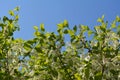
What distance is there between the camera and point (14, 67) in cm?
631

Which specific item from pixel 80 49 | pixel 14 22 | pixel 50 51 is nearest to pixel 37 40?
pixel 50 51

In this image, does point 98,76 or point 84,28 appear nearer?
point 98,76

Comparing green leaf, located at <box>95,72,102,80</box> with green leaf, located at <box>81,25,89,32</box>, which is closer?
green leaf, located at <box>95,72,102,80</box>

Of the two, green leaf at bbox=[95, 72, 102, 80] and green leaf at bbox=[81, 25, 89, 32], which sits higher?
green leaf at bbox=[81, 25, 89, 32]

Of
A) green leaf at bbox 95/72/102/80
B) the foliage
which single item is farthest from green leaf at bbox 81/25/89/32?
green leaf at bbox 95/72/102/80

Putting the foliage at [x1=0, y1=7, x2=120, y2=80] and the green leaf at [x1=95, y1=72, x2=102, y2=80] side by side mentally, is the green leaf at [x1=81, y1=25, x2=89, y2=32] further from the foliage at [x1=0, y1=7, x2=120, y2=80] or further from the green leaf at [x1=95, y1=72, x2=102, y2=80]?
the green leaf at [x1=95, y1=72, x2=102, y2=80]

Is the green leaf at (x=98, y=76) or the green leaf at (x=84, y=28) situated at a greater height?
the green leaf at (x=84, y=28)

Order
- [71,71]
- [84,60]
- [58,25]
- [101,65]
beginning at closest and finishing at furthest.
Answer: [101,65], [84,60], [71,71], [58,25]

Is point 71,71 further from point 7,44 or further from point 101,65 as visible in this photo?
point 7,44

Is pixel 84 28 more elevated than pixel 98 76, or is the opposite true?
pixel 84 28

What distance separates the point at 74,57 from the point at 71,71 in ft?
1.06

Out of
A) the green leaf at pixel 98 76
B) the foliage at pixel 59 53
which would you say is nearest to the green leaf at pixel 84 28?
the foliage at pixel 59 53

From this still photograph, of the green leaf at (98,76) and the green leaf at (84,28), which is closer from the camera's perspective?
the green leaf at (98,76)

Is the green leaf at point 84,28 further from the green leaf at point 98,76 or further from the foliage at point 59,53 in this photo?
the green leaf at point 98,76
